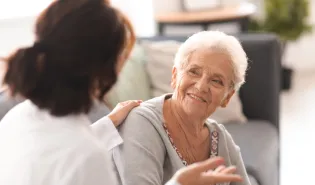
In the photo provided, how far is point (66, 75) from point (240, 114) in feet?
5.81

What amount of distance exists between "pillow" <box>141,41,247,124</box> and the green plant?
178 centimetres

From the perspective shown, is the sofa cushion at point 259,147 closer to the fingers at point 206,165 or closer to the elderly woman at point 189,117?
the elderly woman at point 189,117

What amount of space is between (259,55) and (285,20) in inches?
66.2

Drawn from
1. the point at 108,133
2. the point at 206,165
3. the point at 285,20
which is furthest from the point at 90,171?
the point at 285,20

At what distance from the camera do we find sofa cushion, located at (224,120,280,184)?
2201mm

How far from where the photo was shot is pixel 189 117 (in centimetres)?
164

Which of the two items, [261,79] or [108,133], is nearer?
[108,133]

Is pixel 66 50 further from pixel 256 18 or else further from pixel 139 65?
pixel 256 18

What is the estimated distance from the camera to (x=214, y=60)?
162 cm

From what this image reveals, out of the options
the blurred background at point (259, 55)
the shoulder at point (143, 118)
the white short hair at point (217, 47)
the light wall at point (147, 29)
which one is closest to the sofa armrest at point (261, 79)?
the blurred background at point (259, 55)

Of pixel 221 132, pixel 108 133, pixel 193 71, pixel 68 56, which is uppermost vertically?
pixel 68 56

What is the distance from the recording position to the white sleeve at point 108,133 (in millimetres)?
1516

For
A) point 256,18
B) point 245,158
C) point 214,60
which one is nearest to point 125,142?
point 214,60

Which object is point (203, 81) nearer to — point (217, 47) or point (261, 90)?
point (217, 47)
